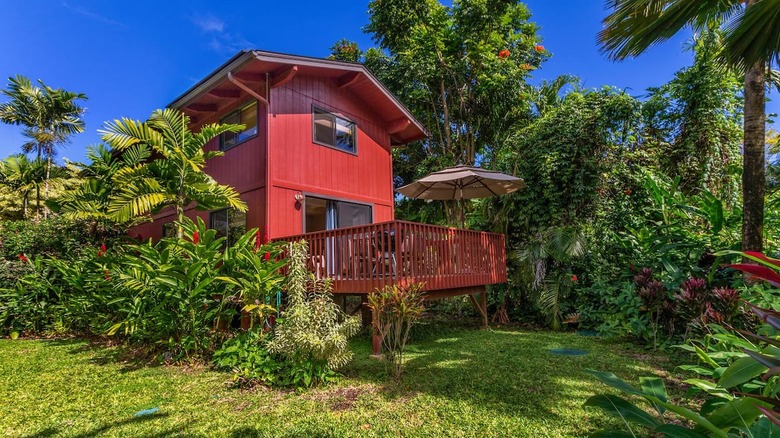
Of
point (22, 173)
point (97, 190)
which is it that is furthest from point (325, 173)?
point (22, 173)

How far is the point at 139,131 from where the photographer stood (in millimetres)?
6293

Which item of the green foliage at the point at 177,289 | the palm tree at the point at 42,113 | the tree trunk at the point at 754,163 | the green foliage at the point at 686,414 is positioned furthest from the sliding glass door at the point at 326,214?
the palm tree at the point at 42,113

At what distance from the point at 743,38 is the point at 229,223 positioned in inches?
352

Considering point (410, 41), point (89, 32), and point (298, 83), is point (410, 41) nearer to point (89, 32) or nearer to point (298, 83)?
point (298, 83)

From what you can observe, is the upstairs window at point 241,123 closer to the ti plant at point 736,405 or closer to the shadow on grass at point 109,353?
the shadow on grass at point 109,353

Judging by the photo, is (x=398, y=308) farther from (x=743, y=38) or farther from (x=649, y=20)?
(x=649, y=20)

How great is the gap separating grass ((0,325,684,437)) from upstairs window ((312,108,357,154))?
5.01 meters

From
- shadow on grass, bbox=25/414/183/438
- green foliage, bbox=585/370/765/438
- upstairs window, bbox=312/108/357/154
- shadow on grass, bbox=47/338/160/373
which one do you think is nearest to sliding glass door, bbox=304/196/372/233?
upstairs window, bbox=312/108/357/154

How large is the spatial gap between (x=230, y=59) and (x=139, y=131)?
2.12 metres

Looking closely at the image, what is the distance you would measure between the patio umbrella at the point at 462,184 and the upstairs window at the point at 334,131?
1916 mm

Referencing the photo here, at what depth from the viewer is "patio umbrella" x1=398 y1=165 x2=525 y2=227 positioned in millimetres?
7279

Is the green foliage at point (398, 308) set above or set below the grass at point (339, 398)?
above

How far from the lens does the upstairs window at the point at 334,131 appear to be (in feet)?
27.9

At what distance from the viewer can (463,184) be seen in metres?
Answer: 8.12
